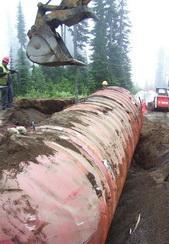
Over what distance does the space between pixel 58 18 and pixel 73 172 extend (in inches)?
160

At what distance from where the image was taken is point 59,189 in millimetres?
3250

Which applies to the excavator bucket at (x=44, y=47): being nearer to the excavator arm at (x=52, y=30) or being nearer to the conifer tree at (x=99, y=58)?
the excavator arm at (x=52, y=30)

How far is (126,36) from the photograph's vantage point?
1900 inches

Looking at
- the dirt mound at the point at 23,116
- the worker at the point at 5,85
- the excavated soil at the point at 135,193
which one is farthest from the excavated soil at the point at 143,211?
the worker at the point at 5,85

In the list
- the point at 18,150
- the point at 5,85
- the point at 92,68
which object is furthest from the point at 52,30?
the point at 92,68

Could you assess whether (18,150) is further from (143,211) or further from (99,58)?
(99,58)

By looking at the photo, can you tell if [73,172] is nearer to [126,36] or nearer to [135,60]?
[126,36]

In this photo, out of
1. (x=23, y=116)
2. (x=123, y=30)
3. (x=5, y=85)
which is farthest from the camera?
(x=123, y=30)

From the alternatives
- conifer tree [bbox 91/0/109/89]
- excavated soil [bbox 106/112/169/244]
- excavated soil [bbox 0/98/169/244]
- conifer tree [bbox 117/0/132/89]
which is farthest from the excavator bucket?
conifer tree [bbox 117/0/132/89]

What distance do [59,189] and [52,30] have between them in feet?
14.2

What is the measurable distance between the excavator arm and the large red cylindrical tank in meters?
2.34

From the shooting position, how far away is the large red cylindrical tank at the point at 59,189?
3.01 meters

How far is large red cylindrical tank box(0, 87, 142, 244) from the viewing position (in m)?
3.01

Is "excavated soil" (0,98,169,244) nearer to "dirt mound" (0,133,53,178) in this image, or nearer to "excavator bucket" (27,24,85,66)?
"dirt mound" (0,133,53,178)
